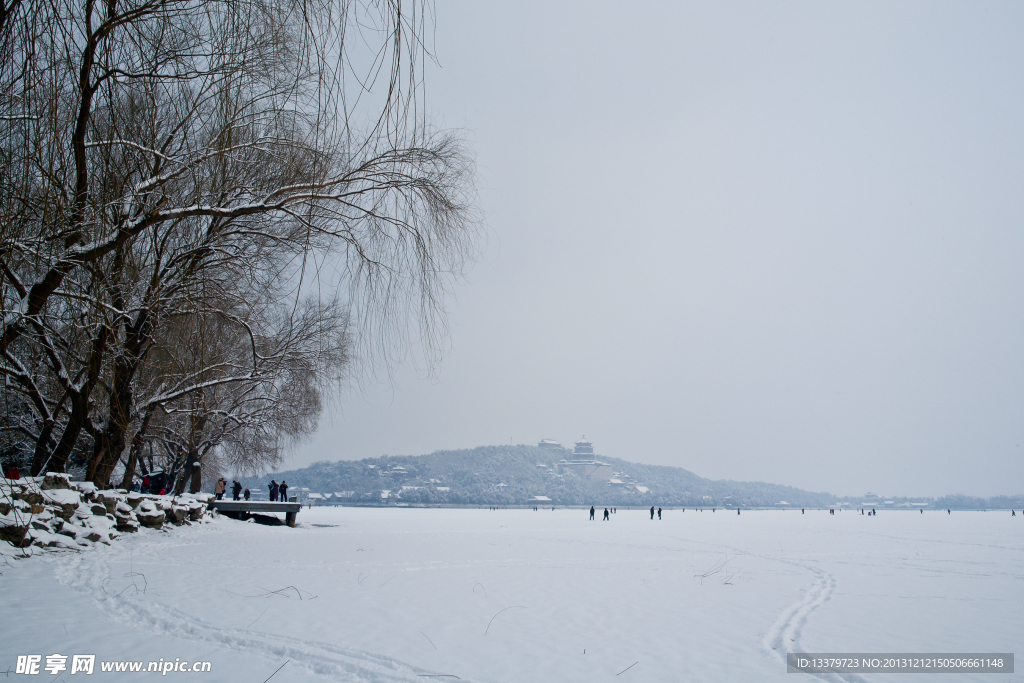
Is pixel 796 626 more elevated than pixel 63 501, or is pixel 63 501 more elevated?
pixel 63 501

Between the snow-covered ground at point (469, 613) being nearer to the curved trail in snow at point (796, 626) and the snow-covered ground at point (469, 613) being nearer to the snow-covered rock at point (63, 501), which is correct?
the curved trail in snow at point (796, 626)

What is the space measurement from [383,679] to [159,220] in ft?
10.6

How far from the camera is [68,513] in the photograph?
865 centimetres

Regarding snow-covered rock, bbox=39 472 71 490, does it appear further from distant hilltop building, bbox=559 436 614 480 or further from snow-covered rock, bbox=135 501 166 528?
distant hilltop building, bbox=559 436 614 480

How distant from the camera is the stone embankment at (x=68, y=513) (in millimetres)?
7125

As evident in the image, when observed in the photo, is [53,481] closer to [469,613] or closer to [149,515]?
[149,515]

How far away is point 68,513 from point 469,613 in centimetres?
640

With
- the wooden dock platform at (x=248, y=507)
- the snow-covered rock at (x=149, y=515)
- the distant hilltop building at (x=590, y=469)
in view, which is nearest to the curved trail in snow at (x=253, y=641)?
the snow-covered rock at (x=149, y=515)

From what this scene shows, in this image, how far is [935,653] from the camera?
546cm
